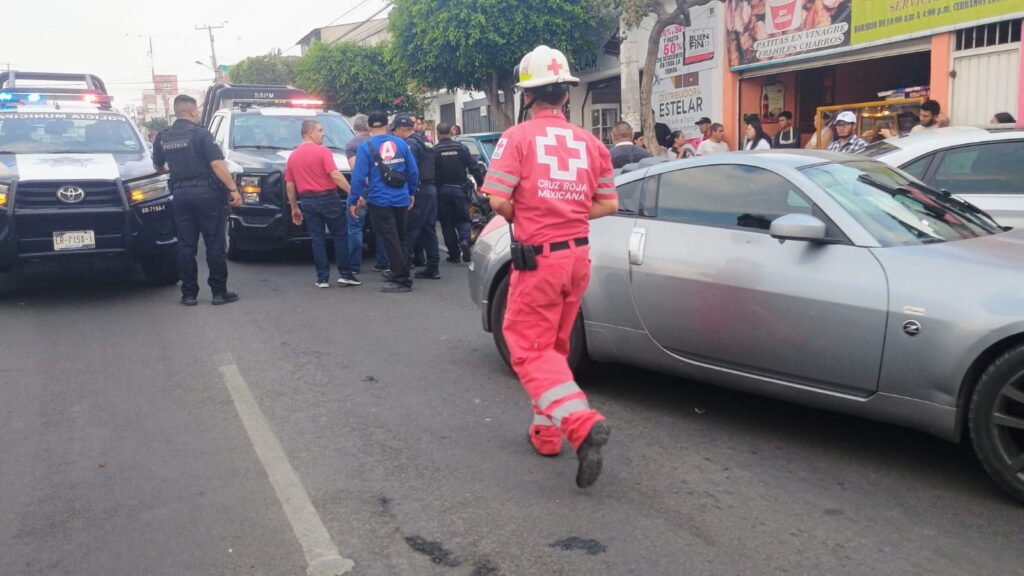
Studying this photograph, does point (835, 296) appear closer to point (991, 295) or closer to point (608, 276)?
point (991, 295)

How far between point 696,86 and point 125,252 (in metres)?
13.2

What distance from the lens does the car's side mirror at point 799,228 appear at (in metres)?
4.28

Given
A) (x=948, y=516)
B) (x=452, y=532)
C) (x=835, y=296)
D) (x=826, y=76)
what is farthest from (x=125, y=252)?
Result: (x=826, y=76)

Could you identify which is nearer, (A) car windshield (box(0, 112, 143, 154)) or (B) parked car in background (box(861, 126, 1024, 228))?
(B) parked car in background (box(861, 126, 1024, 228))

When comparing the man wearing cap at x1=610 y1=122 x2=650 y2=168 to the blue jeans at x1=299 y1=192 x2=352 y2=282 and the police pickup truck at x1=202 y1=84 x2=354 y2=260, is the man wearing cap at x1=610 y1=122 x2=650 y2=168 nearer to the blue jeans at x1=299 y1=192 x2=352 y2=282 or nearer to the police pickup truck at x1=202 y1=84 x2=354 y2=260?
the blue jeans at x1=299 y1=192 x2=352 y2=282

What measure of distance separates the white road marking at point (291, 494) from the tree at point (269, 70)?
45.3 m

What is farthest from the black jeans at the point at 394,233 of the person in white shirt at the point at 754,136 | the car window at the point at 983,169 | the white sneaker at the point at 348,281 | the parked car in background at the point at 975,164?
the person in white shirt at the point at 754,136

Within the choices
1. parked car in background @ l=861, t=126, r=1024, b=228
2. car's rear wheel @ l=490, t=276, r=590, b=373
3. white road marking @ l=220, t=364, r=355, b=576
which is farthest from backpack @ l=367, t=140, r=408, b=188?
parked car in background @ l=861, t=126, r=1024, b=228

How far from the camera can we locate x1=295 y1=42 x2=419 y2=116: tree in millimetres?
34000

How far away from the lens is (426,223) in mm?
10117

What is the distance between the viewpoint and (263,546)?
3561 mm

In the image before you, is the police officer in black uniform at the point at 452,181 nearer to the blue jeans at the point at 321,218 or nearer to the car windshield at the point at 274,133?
the blue jeans at the point at 321,218

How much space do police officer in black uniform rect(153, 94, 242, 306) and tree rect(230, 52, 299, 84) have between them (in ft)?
136

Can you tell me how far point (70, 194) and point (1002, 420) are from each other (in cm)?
766
